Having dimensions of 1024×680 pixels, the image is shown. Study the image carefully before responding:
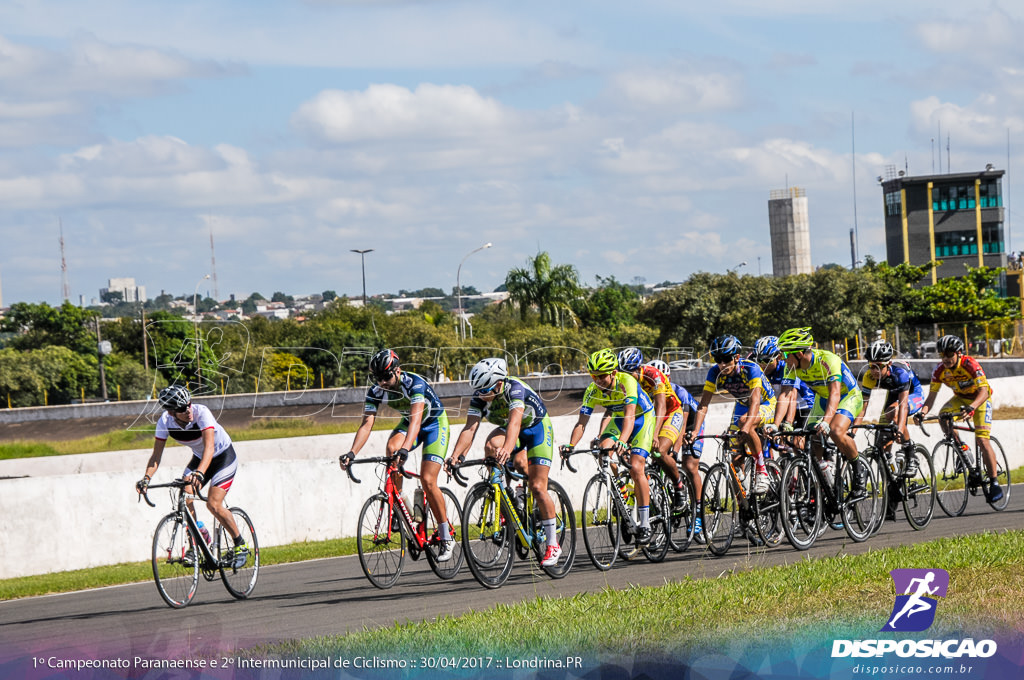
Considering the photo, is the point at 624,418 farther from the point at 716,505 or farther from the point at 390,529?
the point at 390,529

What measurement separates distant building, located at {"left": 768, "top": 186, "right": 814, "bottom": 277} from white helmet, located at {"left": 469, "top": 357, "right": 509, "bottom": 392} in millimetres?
129611

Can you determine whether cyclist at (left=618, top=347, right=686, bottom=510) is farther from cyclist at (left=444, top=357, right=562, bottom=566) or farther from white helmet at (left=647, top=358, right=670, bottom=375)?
cyclist at (left=444, top=357, right=562, bottom=566)

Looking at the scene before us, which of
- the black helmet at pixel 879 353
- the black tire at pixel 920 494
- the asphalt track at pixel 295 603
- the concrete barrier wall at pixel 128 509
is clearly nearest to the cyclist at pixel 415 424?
the asphalt track at pixel 295 603

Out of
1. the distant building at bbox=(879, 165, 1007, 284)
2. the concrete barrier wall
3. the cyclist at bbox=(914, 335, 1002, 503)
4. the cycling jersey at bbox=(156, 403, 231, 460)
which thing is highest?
the distant building at bbox=(879, 165, 1007, 284)

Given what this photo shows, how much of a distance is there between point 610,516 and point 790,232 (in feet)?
425

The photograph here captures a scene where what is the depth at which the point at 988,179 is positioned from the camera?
116 m

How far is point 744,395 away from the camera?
1243cm

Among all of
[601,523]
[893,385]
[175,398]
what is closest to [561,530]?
[601,523]

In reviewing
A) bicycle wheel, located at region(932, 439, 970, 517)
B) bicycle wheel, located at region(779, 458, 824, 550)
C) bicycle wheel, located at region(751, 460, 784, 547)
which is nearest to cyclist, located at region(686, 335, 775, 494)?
bicycle wheel, located at region(751, 460, 784, 547)

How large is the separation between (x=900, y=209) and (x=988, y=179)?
28.9 feet

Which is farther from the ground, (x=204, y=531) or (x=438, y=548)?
(x=204, y=531)

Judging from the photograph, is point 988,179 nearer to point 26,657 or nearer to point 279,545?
point 279,545

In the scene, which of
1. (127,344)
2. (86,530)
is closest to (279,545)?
(86,530)

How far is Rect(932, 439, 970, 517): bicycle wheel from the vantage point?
1450 centimetres
